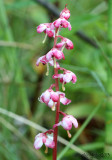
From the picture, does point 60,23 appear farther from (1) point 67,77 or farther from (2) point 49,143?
(2) point 49,143

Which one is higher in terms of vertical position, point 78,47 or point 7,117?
point 78,47

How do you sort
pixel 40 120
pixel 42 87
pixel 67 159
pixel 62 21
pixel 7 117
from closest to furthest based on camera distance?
1. pixel 62 21
2. pixel 7 117
3. pixel 67 159
4. pixel 40 120
5. pixel 42 87

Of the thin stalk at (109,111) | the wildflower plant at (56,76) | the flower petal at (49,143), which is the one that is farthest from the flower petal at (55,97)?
the thin stalk at (109,111)

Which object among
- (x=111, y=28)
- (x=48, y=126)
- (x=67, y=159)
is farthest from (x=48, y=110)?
(x=111, y=28)

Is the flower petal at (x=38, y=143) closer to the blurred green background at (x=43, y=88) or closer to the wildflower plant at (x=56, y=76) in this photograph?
the wildflower plant at (x=56, y=76)

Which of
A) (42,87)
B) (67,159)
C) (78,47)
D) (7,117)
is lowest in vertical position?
(67,159)

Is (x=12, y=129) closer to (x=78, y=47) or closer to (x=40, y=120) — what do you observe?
(x=40, y=120)

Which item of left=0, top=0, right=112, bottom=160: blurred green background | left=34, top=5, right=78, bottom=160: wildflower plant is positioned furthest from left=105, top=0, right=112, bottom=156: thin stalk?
left=34, top=5, right=78, bottom=160: wildflower plant

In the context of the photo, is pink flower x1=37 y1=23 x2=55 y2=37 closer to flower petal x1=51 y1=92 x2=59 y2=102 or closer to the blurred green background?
flower petal x1=51 y1=92 x2=59 y2=102

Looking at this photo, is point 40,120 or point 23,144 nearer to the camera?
point 23,144
